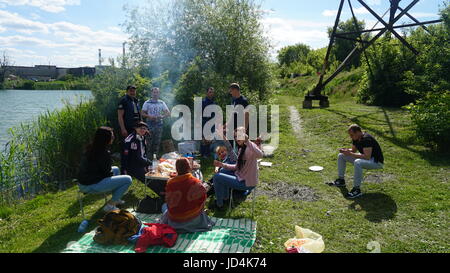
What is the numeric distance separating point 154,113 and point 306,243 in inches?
227

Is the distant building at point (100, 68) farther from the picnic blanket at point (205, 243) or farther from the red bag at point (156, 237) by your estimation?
the red bag at point (156, 237)

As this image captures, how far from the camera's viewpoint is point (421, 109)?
9109 millimetres

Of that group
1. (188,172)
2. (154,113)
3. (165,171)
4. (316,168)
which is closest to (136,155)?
(165,171)

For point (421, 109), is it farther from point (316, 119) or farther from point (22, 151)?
point (22, 151)

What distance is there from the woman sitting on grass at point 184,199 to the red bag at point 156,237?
0.75ft

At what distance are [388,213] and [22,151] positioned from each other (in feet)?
31.2

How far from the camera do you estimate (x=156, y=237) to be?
Result: 4.31 meters

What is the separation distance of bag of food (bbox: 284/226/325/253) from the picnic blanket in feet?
1.85

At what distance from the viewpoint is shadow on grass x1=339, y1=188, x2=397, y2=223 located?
5511 mm

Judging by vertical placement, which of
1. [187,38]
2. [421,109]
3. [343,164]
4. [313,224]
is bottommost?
[313,224]

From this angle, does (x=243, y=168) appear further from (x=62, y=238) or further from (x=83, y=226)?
(x=62, y=238)

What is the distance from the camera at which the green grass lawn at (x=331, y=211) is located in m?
4.74

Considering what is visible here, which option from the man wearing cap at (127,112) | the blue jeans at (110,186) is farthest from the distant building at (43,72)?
the blue jeans at (110,186)
